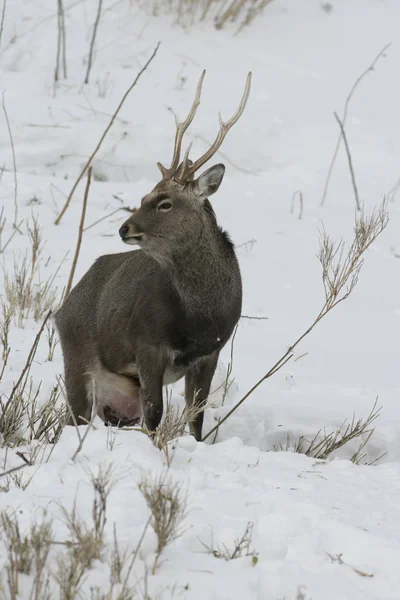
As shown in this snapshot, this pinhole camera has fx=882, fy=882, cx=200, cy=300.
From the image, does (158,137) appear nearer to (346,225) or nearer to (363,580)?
(346,225)

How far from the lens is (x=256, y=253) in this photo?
8.52 m

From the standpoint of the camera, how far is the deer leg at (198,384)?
16.2 feet

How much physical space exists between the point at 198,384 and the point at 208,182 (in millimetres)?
1147

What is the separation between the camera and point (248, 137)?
10.6 m

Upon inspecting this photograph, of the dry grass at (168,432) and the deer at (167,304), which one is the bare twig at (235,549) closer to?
the dry grass at (168,432)

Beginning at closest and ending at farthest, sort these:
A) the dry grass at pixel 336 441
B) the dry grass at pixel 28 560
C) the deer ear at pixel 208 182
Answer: the dry grass at pixel 28 560, the deer ear at pixel 208 182, the dry grass at pixel 336 441

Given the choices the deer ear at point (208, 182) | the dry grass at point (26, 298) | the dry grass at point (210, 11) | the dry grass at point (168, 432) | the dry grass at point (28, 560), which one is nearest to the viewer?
the dry grass at point (28, 560)

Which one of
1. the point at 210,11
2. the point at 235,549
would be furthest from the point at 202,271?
the point at 210,11

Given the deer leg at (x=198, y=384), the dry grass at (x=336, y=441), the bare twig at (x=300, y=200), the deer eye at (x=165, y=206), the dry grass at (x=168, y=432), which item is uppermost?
the deer eye at (x=165, y=206)

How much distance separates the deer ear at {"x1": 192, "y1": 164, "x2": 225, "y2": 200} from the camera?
15.6 feet

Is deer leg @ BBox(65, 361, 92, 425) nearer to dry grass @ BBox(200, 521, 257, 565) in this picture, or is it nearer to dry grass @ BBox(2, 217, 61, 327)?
dry grass @ BBox(2, 217, 61, 327)

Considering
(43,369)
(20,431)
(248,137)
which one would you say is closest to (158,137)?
(248,137)

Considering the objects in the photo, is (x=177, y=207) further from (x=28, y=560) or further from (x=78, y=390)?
(x=28, y=560)

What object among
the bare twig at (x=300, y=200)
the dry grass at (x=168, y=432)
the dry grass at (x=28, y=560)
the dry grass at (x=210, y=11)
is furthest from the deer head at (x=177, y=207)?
the dry grass at (x=210, y=11)
